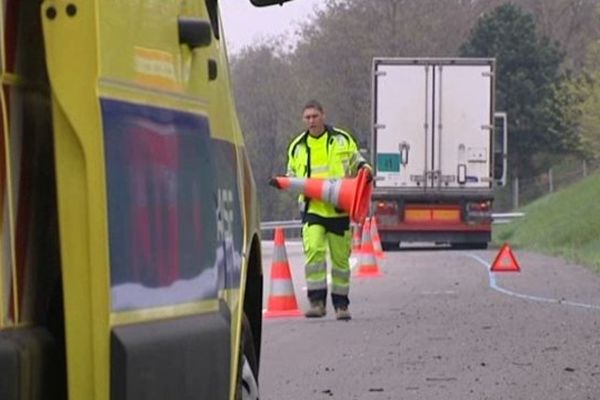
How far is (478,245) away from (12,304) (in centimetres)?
2980

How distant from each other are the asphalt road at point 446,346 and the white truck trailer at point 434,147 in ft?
43.4

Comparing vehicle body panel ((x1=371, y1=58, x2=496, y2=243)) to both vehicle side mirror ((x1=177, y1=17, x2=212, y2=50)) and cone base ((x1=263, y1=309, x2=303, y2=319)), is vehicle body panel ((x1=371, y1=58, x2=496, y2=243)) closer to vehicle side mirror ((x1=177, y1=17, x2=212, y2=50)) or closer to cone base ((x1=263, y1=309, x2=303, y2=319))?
cone base ((x1=263, y1=309, x2=303, y2=319))

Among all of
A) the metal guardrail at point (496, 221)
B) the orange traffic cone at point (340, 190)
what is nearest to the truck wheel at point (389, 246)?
the metal guardrail at point (496, 221)

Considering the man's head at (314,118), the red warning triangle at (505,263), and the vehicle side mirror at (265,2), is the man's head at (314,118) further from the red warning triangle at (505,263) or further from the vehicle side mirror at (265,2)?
the red warning triangle at (505,263)

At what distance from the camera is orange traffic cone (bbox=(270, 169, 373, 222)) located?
1295cm

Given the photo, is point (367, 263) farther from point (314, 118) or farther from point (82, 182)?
point (82, 182)

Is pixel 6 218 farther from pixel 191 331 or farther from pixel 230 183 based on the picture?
pixel 230 183

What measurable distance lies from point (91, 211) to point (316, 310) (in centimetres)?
1034

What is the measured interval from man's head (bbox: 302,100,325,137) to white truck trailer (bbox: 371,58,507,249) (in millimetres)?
19108

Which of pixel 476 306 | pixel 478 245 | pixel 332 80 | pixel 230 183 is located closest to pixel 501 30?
pixel 332 80

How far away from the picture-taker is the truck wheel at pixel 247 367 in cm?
567

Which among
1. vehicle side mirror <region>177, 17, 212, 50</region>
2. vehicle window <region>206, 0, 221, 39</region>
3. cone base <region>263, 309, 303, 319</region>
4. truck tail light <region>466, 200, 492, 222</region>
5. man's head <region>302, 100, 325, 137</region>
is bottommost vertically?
truck tail light <region>466, 200, 492, 222</region>

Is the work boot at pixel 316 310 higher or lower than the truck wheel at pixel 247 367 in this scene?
lower

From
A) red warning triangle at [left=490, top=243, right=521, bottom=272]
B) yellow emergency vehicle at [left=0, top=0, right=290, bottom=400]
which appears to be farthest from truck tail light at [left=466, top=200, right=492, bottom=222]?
yellow emergency vehicle at [left=0, top=0, right=290, bottom=400]
